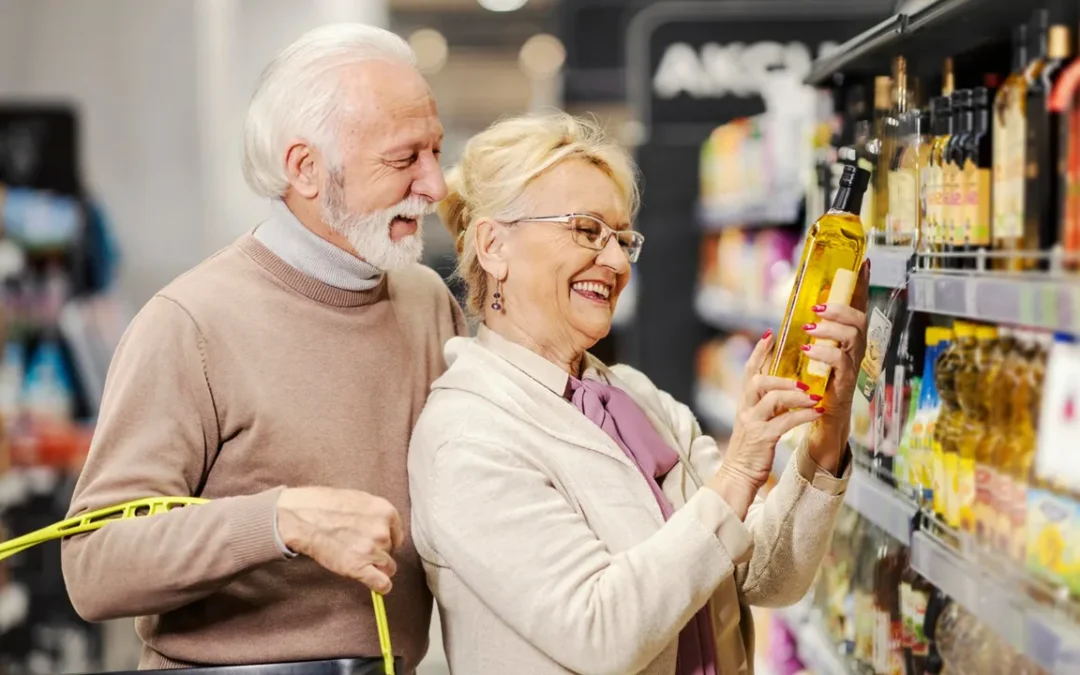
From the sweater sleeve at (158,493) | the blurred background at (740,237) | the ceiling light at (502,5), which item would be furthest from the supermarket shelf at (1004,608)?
the ceiling light at (502,5)

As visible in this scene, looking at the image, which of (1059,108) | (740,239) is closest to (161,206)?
(740,239)

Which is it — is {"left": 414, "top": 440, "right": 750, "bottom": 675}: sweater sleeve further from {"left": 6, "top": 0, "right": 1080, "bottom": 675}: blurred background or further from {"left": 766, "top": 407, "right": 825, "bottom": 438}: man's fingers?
{"left": 6, "top": 0, "right": 1080, "bottom": 675}: blurred background

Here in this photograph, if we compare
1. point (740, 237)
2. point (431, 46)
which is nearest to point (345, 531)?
point (740, 237)

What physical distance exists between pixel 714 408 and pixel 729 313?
1.81ft

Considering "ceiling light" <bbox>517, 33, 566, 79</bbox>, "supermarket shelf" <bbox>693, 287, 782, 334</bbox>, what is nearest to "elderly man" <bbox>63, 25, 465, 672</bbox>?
"supermarket shelf" <bbox>693, 287, 782, 334</bbox>

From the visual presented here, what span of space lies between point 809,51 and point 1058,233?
5.24 m

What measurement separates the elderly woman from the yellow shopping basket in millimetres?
166

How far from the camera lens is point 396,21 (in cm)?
1290

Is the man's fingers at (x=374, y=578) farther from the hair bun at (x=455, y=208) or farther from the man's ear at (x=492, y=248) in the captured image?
the hair bun at (x=455, y=208)

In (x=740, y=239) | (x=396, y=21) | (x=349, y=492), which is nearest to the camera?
(x=349, y=492)

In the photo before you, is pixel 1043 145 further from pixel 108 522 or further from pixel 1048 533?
pixel 108 522

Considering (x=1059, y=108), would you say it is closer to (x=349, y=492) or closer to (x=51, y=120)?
(x=349, y=492)

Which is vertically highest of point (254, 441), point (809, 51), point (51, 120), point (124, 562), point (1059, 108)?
point (809, 51)

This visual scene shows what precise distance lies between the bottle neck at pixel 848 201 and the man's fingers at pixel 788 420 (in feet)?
0.96
